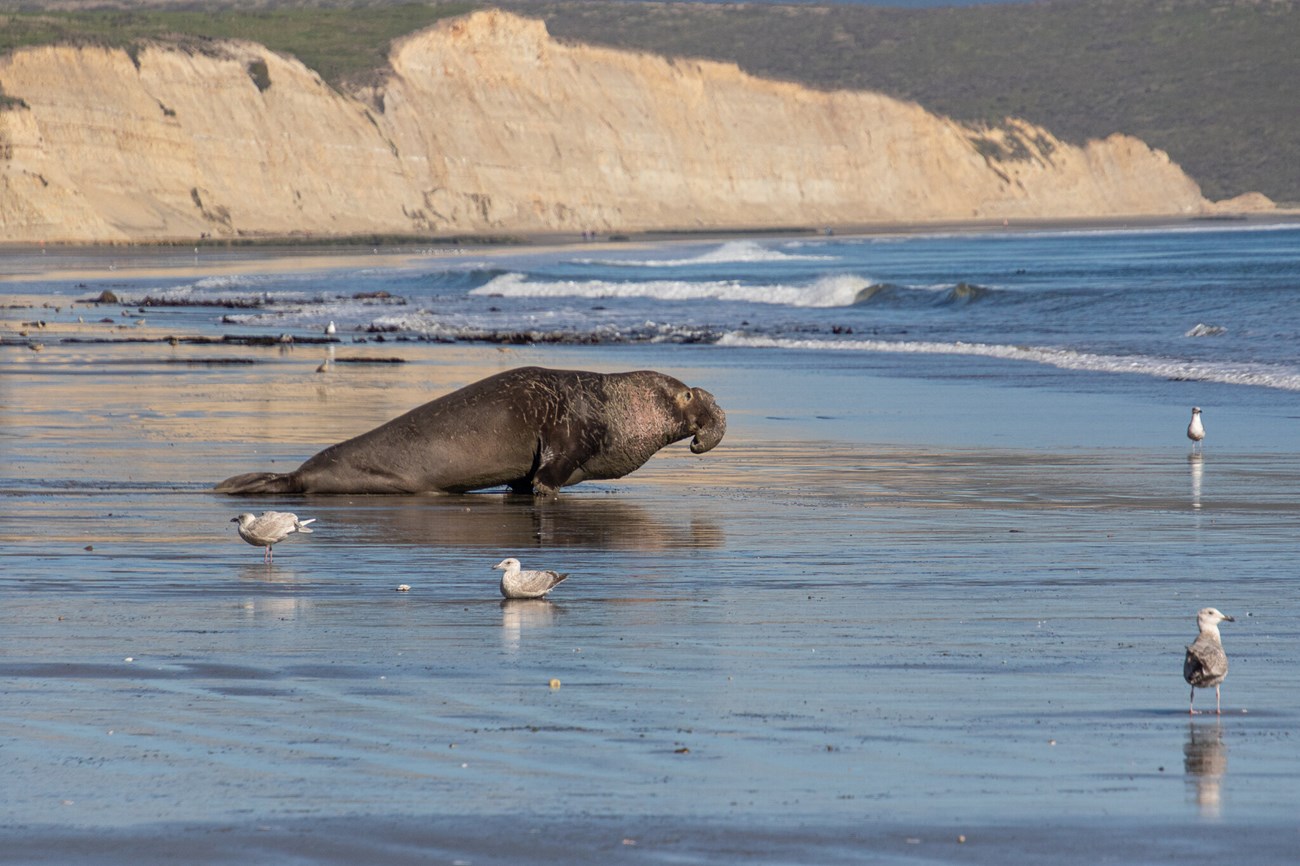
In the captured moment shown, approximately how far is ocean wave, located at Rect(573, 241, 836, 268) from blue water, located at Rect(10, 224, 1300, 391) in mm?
351

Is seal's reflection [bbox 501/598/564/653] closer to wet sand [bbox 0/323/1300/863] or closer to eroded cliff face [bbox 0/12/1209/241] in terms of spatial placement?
wet sand [bbox 0/323/1300/863]

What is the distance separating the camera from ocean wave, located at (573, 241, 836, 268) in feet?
249

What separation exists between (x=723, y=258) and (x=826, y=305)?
115ft

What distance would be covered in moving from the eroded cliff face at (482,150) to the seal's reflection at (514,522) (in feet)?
256

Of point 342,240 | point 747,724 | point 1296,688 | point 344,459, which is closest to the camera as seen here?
point 747,724

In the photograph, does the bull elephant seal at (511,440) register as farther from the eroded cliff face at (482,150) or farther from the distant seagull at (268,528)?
the eroded cliff face at (482,150)

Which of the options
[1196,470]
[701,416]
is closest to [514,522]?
[701,416]

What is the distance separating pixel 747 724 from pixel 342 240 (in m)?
95.3

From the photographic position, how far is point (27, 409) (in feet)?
61.7

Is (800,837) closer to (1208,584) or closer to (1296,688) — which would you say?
(1296,688)

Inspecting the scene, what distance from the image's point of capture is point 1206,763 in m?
6.22

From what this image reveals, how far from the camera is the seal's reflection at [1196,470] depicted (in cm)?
1273

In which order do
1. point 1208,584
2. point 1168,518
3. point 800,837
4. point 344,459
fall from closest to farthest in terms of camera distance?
point 800,837 < point 1208,584 < point 1168,518 < point 344,459

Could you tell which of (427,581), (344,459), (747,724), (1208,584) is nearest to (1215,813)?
(747,724)
